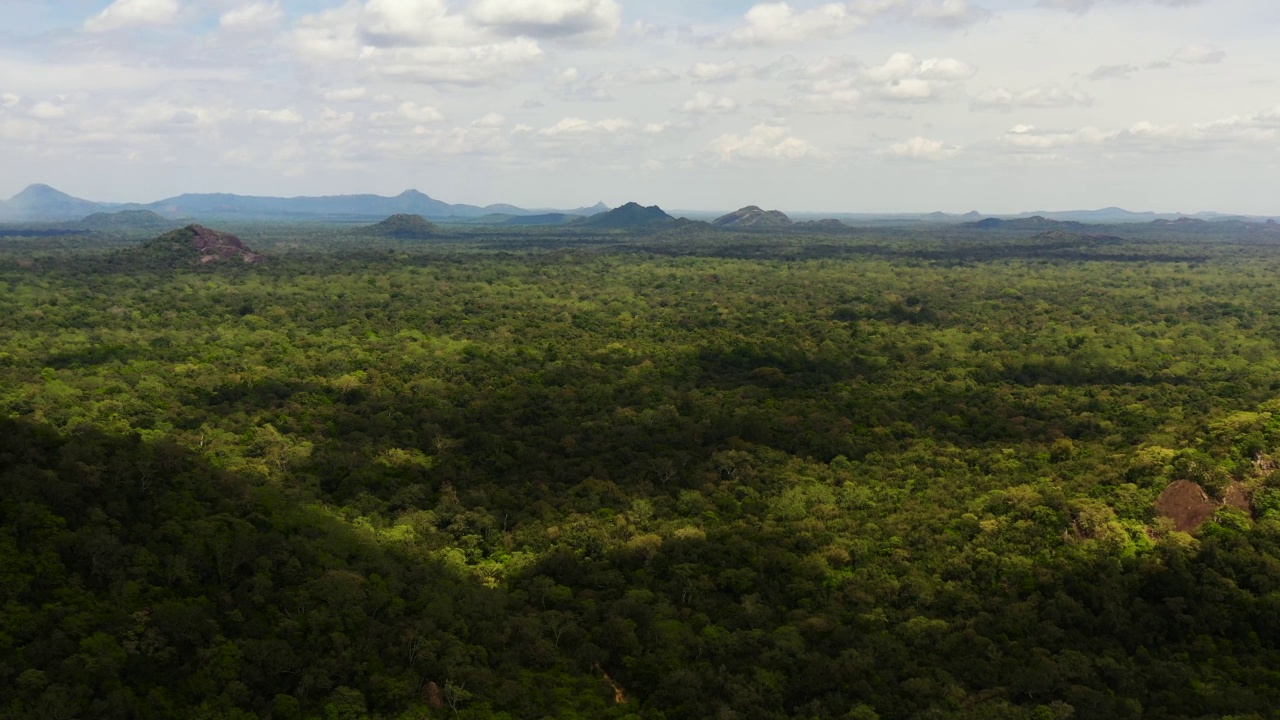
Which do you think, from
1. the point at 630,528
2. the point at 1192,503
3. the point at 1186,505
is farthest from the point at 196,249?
the point at 1192,503

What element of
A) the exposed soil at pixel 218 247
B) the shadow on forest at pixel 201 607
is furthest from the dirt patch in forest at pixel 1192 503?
the exposed soil at pixel 218 247

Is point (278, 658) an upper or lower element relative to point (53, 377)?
lower

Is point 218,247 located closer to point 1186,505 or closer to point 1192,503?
point 1186,505

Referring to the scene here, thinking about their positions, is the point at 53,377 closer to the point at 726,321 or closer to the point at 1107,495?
the point at 726,321

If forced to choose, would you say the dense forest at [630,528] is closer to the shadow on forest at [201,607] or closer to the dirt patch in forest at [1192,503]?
the shadow on forest at [201,607]

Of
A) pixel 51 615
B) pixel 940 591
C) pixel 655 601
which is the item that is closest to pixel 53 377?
pixel 51 615

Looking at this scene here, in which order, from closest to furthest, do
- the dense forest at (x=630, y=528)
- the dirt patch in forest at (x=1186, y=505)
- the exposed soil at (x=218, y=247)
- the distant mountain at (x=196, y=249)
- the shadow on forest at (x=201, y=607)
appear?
the shadow on forest at (x=201, y=607) < the dense forest at (x=630, y=528) < the dirt patch in forest at (x=1186, y=505) < the distant mountain at (x=196, y=249) < the exposed soil at (x=218, y=247)
